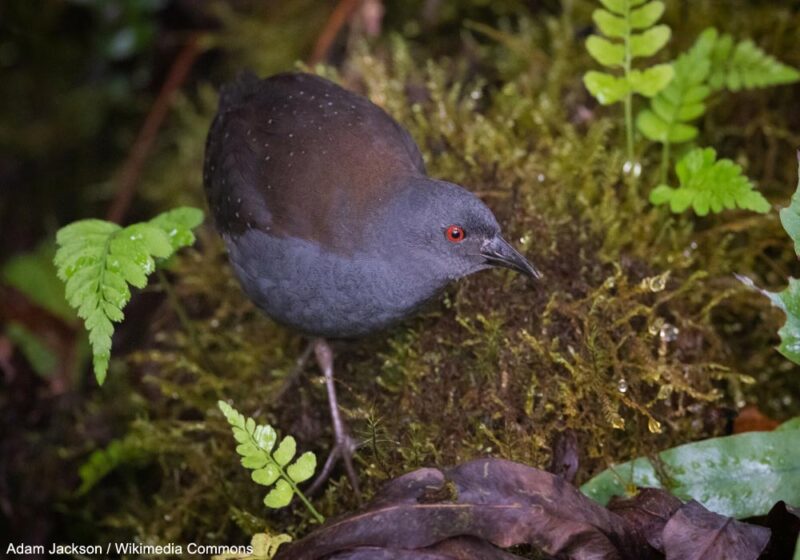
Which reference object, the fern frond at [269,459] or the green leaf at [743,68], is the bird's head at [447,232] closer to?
the fern frond at [269,459]

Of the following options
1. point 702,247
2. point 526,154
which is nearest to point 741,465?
point 702,247

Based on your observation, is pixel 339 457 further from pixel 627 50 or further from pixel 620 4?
pixel 620 4

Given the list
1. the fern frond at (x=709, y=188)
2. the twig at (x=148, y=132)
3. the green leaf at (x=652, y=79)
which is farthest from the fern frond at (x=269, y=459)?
the twig at (x=148, y=132)

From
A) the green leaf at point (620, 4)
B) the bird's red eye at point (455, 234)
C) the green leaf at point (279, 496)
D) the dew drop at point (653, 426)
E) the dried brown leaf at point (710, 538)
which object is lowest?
the green leaf at point (279, 496)

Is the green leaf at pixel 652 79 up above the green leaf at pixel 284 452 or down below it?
above

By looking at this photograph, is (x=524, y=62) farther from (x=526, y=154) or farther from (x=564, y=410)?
(x=564, y=410)

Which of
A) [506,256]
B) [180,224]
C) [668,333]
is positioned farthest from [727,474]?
[180,224]
